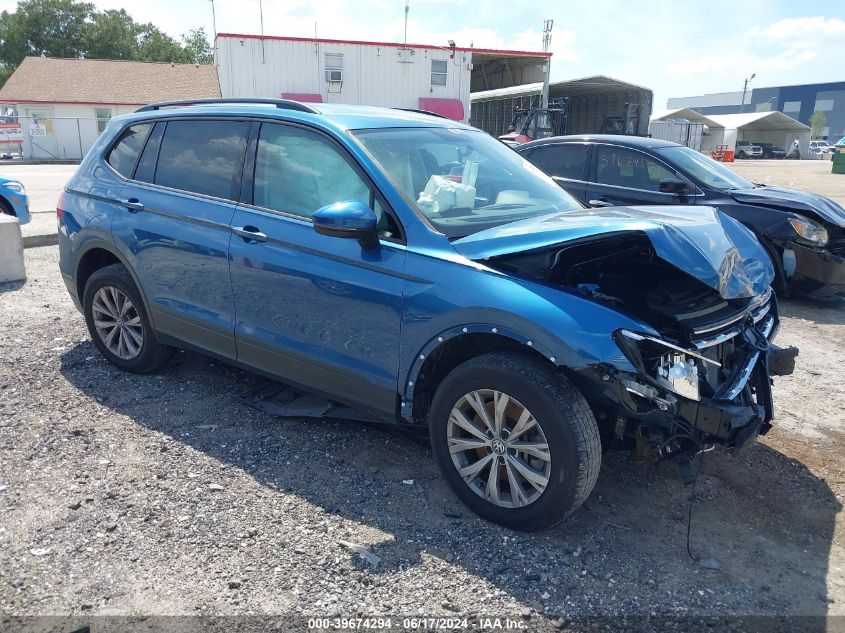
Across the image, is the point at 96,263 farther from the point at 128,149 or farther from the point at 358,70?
the point at 358,70

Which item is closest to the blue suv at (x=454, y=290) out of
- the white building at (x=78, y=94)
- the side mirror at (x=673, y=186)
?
the side mirror at (x=673, y=186)

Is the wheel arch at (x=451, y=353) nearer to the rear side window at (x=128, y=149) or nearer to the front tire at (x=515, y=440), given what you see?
the front tire at (x=515, y=440)

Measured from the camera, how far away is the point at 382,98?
2502 cm

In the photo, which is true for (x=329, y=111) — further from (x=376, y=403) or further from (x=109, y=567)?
(x=109, y=567)

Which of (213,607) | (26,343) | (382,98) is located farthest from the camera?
(382,98)

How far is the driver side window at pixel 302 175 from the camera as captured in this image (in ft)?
11.8

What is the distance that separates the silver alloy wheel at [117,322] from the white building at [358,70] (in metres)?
18.2

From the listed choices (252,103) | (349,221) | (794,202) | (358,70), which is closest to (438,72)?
(358,70)

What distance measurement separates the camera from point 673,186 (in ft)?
23.2

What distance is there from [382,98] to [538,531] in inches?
939

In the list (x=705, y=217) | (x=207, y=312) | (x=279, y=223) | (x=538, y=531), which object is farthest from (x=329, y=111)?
(x=538, y=531)

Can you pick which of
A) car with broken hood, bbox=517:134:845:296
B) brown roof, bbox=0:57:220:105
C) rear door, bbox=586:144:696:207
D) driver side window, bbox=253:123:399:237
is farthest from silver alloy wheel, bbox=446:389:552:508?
brown roof, bbox=0:57:220:105

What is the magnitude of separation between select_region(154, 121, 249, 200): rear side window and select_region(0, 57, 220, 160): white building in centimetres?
3691

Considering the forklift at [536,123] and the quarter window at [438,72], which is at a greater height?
the quarter window at [438,72]
